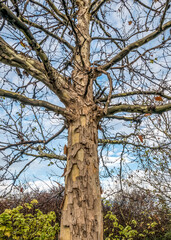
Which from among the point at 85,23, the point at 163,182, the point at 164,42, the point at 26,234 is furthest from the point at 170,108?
the point at 163,182

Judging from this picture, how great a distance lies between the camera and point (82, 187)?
2.08 meters

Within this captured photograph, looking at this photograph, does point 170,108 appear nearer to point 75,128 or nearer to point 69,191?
point 75,128

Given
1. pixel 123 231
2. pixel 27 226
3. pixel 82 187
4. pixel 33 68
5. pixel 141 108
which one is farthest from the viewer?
pixel 123 231

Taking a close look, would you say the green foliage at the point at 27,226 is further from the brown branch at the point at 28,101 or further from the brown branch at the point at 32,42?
the brown branch at the point at 32,42

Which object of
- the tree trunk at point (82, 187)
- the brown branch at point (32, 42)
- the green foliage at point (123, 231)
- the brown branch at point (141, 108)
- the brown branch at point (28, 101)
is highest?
the brown branch at point (32, 42)

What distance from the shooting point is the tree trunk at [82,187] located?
6.23 feet

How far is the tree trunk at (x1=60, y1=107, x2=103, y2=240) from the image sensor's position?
190 centimetres

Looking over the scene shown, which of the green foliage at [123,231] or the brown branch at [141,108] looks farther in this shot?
the green foliage at [123,231]

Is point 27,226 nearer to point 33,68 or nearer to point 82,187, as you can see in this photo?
point 82,187

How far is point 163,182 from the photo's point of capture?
21.1ft

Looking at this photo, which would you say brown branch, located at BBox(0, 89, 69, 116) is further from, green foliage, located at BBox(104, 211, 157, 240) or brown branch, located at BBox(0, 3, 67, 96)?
green foliage, located at BBox(104, 211, 157, 240)

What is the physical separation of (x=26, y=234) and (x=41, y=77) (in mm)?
3567

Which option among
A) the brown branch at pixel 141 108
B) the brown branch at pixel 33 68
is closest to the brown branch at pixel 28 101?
the brown branch at pixel 33 68

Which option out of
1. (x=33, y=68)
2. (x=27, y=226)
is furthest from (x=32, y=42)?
(x=27, y=226)
